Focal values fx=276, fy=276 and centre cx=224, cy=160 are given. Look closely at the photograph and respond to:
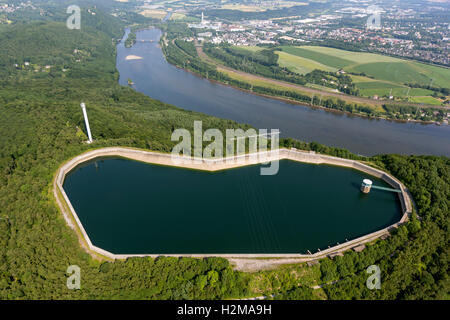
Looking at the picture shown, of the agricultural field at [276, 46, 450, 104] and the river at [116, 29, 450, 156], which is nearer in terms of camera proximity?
the river at [116, 29, 450, 156]

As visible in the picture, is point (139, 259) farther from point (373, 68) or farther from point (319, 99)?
point (373, 68)

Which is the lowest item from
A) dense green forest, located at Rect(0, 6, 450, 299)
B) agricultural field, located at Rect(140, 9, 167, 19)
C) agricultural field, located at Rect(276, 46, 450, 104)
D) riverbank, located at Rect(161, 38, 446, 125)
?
dense green forest, located at Rect(0, 6, 450, 299)

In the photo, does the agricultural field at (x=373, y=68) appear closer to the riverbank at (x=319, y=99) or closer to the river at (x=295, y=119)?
the riverbank at (x=319, y=99)

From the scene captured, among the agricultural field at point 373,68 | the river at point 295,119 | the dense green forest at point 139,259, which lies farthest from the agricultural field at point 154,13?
the dense green forest at point 139,259

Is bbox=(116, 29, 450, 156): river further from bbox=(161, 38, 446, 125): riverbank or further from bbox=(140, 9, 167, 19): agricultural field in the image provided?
bbox=(140, 9, 167, 19): agricultural field

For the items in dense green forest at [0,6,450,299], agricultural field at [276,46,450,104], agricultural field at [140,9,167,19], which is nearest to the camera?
dense green forest at [0,6,450,299]

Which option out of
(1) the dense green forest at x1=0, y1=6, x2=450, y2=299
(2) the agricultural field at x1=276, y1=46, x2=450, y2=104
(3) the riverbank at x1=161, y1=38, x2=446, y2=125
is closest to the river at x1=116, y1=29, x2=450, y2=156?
(3) the riverbank at x1=161, y1=38, x2=446, y2=125
